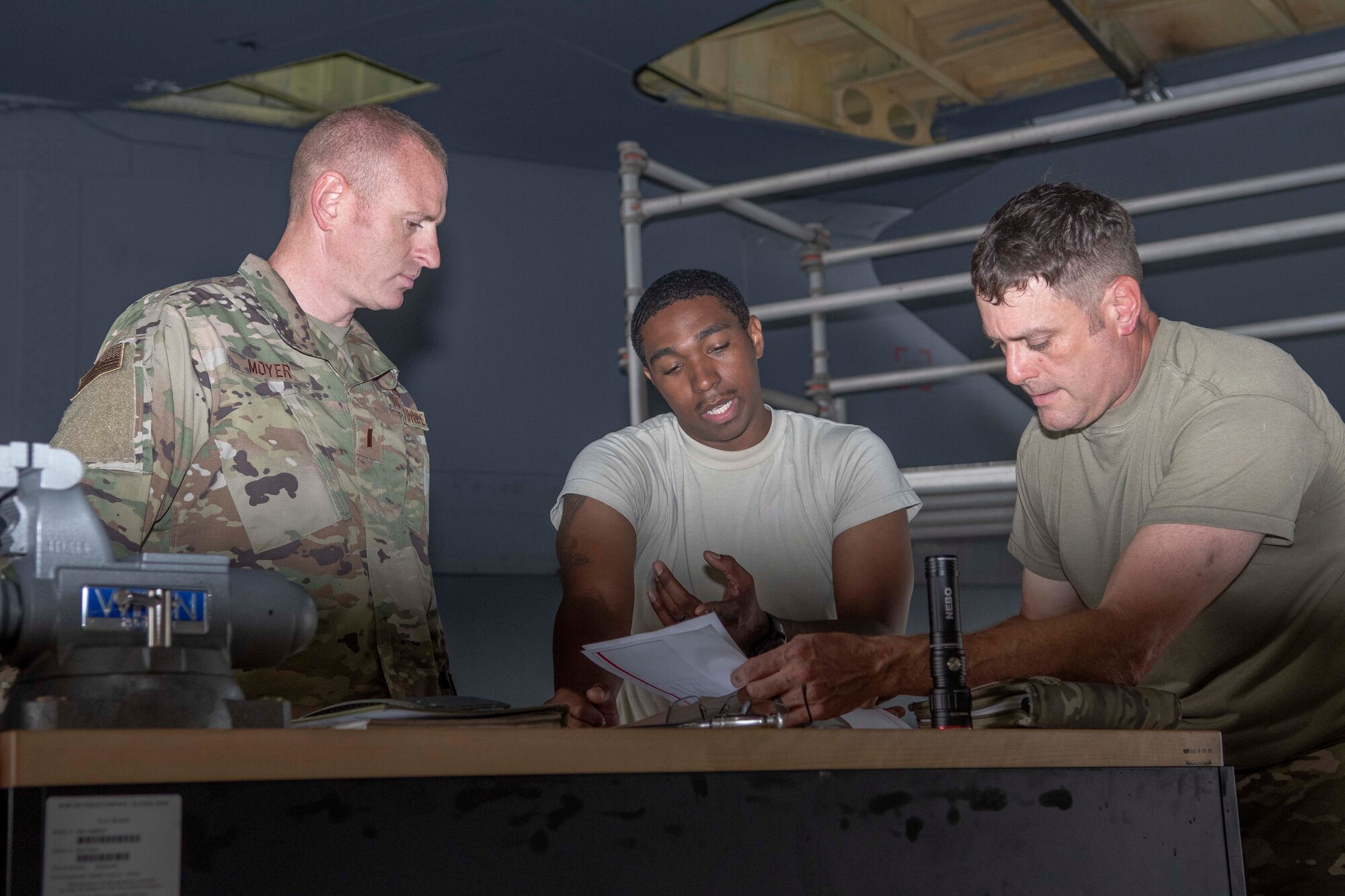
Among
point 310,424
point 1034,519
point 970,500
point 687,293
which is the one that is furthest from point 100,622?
point 970,500

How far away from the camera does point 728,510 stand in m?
2.12

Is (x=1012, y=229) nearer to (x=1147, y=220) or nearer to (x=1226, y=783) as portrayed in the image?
(x=1226, y=783)

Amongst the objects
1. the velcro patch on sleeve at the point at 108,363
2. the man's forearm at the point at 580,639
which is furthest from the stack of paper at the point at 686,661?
the velcro patch on sleeve at the point at 108,363

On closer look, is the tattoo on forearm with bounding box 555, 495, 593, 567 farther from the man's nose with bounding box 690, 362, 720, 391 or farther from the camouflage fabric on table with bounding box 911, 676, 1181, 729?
the camouflage fabric on table with bounding box 911, 676, 1181, 729

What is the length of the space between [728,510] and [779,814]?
1.20 m

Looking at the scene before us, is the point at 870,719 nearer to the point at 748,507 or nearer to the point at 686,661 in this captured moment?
the point at 686,661

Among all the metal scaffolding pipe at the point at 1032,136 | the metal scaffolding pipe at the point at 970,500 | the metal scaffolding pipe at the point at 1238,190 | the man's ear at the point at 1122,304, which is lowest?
the metal scaffolding pipe at the point at 970,500

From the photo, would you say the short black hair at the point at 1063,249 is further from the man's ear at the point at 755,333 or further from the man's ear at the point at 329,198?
the man's ear at the point at 329,198

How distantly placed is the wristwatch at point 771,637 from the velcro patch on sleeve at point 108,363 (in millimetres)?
939

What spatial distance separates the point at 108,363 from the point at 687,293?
40.1 inches

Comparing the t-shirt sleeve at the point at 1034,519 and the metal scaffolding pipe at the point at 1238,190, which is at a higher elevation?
the metal scaffolding pipe at the point at 1238,190

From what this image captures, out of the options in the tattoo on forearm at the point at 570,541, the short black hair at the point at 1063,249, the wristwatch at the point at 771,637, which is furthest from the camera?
the tattoo on forearm at the point at 570,541

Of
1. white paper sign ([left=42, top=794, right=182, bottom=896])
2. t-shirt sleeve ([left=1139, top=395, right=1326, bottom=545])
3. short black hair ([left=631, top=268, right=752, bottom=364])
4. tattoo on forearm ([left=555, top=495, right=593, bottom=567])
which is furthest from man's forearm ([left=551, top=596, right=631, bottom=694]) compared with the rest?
white paper sign ([left=42, top=794, right=182, bottom=896])

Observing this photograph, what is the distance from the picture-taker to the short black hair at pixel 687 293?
225 cm
